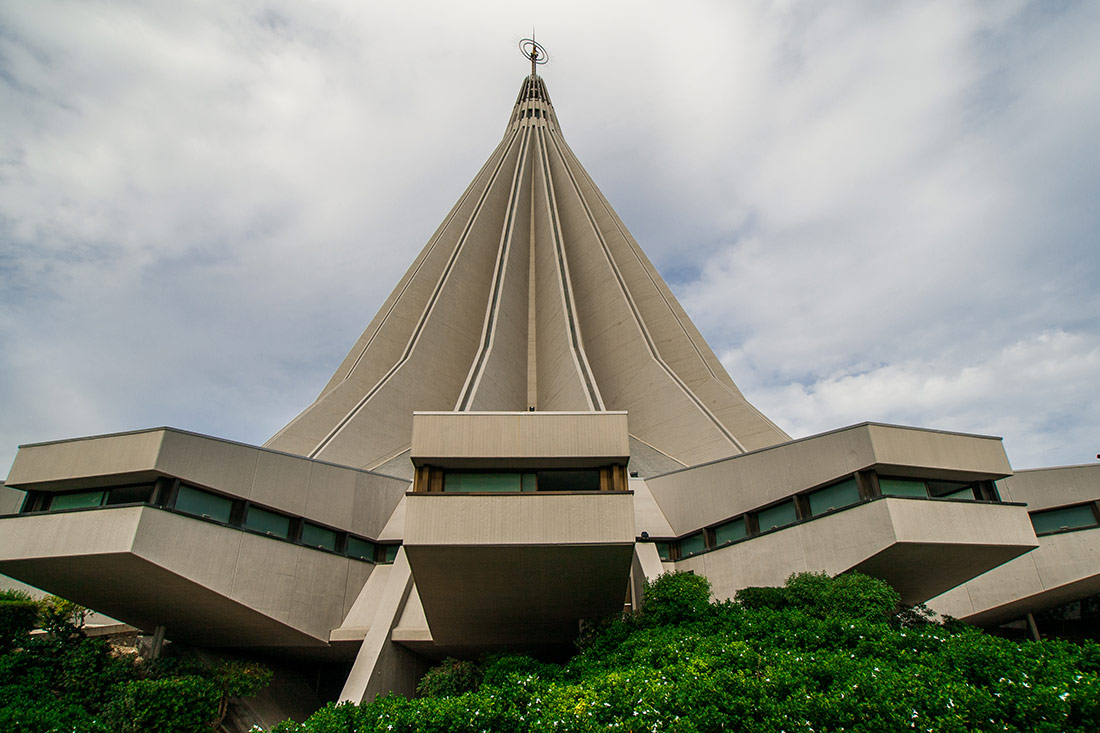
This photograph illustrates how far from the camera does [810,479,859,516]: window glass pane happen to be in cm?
1205

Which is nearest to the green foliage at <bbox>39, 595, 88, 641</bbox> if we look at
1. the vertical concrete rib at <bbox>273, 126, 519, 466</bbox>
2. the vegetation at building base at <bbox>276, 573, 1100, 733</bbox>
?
the vertical concrete rib at <bbox>273, 126, 519, 466</bbox>

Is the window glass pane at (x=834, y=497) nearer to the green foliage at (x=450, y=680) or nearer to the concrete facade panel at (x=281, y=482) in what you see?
the green foliage at (x=450, y=680)

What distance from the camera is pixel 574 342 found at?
75.0ft

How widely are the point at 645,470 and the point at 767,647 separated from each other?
10.1m

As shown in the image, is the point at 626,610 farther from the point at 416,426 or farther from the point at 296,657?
the point at 296,657

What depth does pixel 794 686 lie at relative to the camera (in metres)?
7.71

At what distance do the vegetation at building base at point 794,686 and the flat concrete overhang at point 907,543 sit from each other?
3.78 ft

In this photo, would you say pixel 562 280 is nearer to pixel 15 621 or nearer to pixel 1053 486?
pixel 1053 486

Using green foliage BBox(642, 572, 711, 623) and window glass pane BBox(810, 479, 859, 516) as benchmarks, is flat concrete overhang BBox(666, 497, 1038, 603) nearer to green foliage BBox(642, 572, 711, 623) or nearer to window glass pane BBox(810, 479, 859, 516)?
window glass pane BBox(810, 479, 859, 516)

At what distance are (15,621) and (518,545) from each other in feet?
30.4

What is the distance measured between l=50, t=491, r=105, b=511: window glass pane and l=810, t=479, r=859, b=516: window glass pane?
12.3 meters

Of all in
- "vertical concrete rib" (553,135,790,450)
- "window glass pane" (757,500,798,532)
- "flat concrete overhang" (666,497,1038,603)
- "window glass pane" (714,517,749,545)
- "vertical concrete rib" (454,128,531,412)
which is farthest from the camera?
"vertical concrete rib" (553,135,790,450)

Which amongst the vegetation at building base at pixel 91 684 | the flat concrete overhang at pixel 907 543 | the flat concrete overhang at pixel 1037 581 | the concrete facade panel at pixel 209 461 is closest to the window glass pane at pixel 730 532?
the flat concrete overhang at pixel 907 543

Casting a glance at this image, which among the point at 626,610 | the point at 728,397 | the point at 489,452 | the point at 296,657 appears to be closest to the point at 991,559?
the point at 626,610
